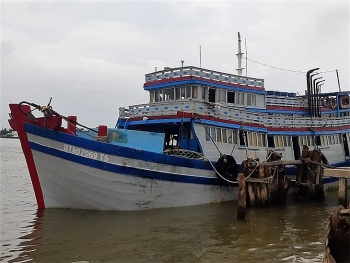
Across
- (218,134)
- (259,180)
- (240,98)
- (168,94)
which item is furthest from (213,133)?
(240,98)

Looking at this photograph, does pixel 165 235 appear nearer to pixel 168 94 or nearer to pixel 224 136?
pixel 224 136

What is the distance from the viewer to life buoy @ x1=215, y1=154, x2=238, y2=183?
48.2ft

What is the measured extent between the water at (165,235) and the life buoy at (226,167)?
1.36 meters

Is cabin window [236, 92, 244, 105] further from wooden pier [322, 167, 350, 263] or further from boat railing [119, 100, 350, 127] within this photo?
wooden pier [322, 167, 350, 263]

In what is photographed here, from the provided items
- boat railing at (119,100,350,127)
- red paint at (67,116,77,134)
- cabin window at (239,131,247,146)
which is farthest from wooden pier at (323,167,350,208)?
red paint at (67,116,77,134)

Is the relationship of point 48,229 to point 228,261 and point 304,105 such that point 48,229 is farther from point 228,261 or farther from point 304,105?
point 304,105

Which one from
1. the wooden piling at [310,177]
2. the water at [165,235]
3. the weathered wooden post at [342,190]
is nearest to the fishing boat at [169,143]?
the water at [165,235]

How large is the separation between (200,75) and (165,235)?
8.79 m

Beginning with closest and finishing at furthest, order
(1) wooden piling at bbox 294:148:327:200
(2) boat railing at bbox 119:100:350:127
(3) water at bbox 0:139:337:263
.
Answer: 1. (3) water at bbox 0:139:337:263
2. (2) boat railing at bbox 119:100:350:127
3. (1) wooden piling at bbox 294:148:327:200

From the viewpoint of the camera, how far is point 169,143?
56.4 ft

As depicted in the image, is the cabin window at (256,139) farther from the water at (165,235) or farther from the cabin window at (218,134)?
the water at (165,235)

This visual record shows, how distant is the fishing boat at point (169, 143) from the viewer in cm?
1198

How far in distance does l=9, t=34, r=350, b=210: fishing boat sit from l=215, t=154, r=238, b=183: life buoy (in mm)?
44

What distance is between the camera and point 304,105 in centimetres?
2312
